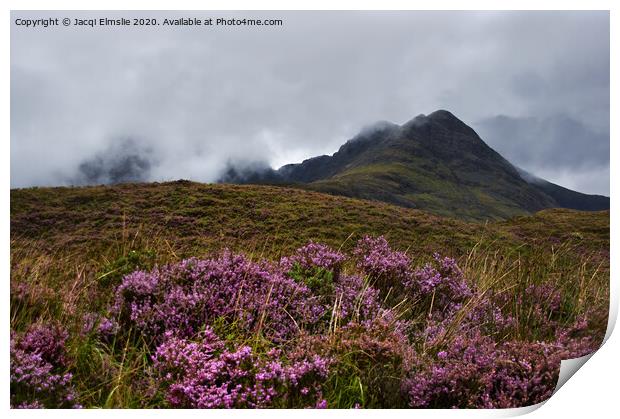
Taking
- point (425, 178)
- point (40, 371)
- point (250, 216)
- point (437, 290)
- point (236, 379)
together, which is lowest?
point (236, 379)

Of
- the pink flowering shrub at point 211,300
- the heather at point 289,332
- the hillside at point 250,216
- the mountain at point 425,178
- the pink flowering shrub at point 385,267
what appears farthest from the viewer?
the mountain at point 425,178

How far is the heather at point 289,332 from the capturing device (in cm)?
319

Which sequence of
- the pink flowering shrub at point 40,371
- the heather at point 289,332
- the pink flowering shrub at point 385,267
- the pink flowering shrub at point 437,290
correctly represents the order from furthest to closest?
the pink flowering shrub at point 385,267
the pink flowering shrub at point 437,290
the heather at point 289,332
the pink flowering shrub at point 40,371

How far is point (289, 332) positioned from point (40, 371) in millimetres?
1702

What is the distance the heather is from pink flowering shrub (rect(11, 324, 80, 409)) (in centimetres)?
1

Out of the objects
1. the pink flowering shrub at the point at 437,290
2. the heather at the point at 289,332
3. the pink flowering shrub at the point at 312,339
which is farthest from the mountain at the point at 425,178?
the pink flowering shrub at the point at 312,339

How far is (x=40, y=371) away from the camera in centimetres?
307

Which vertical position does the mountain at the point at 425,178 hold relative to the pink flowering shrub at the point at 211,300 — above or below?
above

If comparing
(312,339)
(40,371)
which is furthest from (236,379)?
(40,371)

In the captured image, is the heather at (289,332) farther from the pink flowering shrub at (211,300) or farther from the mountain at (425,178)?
the mountain at (425,178)

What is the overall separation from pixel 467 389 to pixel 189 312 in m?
2.13

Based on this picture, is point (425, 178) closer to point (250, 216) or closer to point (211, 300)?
point (250, 216)

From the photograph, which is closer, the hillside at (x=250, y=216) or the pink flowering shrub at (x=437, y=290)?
the pink flowering shrub at (x=437, y=290)

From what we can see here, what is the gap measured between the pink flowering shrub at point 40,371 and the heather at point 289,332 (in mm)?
10
